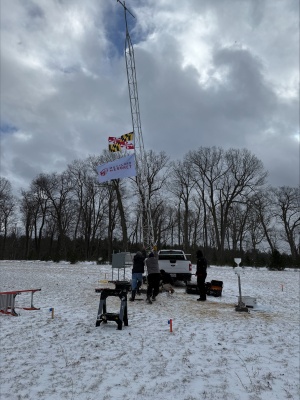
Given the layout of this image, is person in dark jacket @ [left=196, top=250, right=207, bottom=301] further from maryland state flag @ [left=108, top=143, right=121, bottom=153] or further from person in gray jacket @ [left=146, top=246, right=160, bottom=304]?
maryland state flag @ [left=108, top=143, right=121, bottom=153]

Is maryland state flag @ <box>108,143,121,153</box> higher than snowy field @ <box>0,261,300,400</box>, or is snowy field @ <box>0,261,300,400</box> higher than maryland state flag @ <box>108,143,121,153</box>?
maryland state flag @ <box>108,143,121,153</box>

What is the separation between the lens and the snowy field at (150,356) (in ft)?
15.8

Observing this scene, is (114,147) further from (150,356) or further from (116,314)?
(150,356)

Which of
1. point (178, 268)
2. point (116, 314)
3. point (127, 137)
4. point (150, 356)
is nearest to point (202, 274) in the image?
point (178, 268)

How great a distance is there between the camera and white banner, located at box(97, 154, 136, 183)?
17.8 m

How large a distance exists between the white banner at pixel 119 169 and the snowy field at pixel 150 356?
364 inches

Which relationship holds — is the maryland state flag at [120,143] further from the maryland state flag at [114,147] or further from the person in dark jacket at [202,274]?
the person in dark jacket at [202,274]

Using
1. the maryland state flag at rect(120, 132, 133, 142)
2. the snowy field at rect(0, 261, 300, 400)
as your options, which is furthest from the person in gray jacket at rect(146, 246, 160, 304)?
the maryland state flag at rect(120, 132, 133, 142)

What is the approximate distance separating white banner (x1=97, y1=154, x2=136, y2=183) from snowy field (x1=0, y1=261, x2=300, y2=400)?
30.4 ft

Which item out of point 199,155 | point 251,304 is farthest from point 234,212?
point 251,304

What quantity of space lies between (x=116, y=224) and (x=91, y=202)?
554 centimetres

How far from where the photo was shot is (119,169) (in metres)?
18.0

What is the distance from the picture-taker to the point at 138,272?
40.1 feet

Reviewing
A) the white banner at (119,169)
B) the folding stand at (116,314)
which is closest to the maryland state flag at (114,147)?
the white banner at (119,169)
